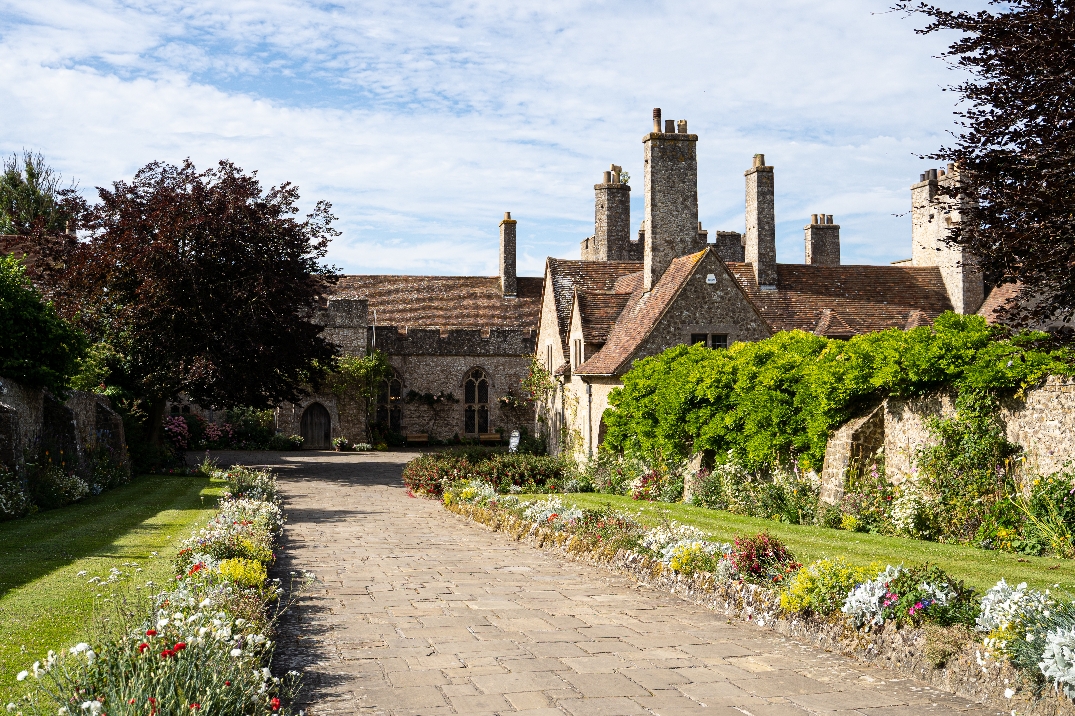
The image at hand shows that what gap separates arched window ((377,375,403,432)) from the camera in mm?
38750

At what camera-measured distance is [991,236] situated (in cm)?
866

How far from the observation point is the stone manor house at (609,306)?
23.9m

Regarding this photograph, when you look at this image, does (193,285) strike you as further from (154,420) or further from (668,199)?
(668,199)

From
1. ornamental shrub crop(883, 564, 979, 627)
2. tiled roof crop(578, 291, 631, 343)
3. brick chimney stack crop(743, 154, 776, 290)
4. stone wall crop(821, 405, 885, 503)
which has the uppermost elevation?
brick chimney stack crop(743, 154, 776, 290)

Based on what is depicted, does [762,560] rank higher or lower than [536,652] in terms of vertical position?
higher

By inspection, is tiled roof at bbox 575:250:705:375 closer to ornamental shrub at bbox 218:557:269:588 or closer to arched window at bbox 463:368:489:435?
arched window at bbox 463:368:489:435

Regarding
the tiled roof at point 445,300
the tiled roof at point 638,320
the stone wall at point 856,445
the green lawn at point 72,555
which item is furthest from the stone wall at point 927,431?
the tiled roof at point 445,300

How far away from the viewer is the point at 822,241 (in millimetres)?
40812

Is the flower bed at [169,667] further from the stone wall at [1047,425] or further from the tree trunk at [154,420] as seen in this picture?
the tree trunk at [154,420]

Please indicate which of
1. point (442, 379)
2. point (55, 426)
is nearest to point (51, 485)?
point (55, 426)

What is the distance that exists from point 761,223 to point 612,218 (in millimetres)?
9047

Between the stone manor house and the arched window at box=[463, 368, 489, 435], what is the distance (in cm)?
4

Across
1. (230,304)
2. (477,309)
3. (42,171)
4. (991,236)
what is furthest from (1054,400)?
(42,171)

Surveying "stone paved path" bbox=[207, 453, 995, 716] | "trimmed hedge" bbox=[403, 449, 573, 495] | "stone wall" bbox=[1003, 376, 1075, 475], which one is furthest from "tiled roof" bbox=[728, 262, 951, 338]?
"stone paved path" bbox=[207, 453, 995, 716]
